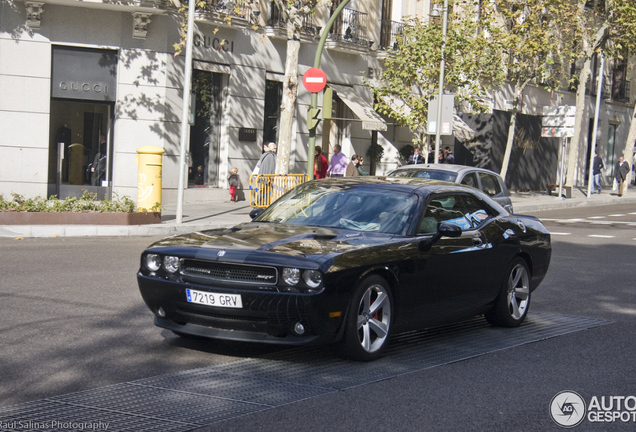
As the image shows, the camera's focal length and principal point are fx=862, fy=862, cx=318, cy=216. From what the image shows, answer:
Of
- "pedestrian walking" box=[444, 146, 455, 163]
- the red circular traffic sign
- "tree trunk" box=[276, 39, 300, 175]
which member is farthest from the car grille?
"pedestrian walking" box=[444, 146, 455, 163]

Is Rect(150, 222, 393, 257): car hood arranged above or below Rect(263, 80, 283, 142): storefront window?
below

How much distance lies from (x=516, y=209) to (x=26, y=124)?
15376 mm

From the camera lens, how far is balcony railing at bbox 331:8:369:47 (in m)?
29.4

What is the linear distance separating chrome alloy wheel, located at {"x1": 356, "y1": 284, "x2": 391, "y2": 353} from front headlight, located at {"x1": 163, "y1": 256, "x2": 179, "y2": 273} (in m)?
1.43

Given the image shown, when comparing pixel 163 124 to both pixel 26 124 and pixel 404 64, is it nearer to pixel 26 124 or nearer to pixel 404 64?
pixel 26 124

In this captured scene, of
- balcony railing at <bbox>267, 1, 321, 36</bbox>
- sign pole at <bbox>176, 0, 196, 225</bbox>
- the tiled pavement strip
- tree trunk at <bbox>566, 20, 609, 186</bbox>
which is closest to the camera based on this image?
the tiled pavement strip

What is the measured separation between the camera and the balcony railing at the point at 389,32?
3197 centimetres

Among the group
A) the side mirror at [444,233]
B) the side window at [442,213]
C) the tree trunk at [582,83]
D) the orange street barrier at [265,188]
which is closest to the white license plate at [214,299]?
the side mirror at [444,233]

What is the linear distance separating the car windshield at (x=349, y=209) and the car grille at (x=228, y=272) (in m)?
1.23

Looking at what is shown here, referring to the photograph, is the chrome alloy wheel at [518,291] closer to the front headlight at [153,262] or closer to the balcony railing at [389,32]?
the front headlight at [153,262]

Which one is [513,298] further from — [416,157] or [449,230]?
[416,157]

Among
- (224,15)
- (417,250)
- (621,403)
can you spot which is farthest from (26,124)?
(621,403)

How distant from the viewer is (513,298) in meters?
8.36
